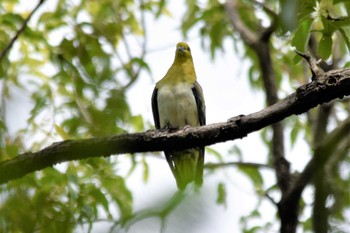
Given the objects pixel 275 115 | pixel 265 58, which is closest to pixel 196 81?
pixel 265 58

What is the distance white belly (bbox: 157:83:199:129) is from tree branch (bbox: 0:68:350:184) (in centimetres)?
278

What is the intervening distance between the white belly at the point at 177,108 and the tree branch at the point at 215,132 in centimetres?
278

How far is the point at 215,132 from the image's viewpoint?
3.02 metres

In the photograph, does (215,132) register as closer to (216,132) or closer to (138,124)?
(216,132)

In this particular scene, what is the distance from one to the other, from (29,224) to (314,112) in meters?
6.05

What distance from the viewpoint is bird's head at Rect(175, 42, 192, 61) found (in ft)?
22.7

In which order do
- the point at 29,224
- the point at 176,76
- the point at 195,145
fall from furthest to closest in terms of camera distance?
the point at 176,76, the point at 195,145, the point at 29,224

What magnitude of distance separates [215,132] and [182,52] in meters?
4.05

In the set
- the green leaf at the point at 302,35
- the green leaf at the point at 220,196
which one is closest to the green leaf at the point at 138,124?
the green leaf at the point at 302,35

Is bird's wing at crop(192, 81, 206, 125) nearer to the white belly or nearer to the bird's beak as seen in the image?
the white belly

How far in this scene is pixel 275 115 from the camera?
2.75 meters

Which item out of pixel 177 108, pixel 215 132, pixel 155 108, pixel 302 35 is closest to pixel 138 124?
pixel 177 108

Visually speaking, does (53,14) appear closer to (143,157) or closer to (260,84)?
(143,157)

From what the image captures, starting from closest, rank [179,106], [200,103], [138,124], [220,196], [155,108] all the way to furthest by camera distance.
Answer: [220,196]
[138,124]
[179,106]
[200,103]
[155,108]
